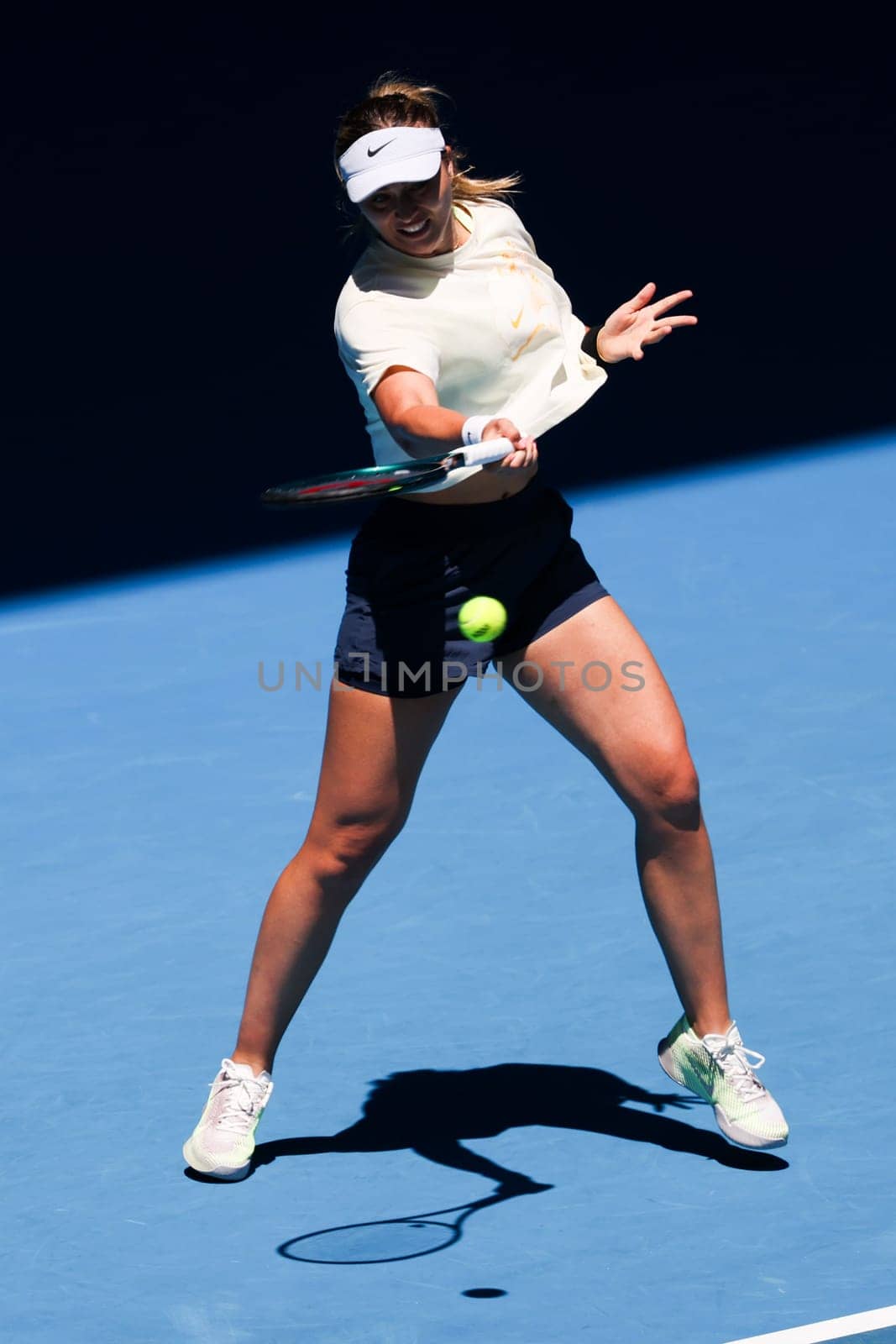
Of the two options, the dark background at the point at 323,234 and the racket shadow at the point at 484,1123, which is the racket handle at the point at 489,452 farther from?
the dark background at the point at 323,234

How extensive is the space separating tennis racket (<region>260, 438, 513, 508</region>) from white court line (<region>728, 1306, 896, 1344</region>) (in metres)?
1.30

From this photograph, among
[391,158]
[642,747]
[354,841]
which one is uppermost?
[391,158]

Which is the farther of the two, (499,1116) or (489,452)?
(499,1116)

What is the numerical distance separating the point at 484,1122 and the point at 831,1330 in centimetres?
87

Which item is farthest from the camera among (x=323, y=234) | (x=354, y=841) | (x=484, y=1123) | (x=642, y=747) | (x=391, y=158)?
(x=323, y=234)

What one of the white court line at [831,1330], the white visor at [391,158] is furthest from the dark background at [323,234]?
the white court line at [831,1330]

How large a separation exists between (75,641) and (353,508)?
4.22 feet

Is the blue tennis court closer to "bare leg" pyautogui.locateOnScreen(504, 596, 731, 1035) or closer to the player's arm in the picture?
"bare leg" pyautogui.locateOnScreen(504, 596, 731, 1035)

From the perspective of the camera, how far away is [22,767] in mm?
5500

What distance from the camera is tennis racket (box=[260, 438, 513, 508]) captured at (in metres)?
3.11

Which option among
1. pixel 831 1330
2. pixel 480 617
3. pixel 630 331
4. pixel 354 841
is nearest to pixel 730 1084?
pixel 831 1330

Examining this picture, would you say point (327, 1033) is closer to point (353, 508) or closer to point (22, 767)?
point (22, 767)

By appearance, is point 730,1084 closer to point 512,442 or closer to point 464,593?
point 464,593

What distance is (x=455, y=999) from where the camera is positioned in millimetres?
4215
